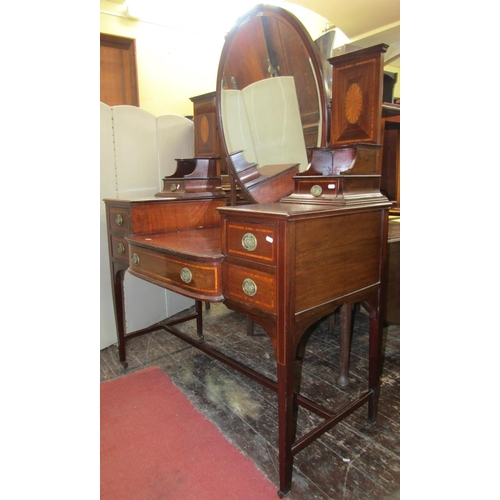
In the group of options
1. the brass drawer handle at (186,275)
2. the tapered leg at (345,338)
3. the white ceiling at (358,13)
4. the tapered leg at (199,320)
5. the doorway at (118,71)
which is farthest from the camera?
the white ceiling at (358,13)

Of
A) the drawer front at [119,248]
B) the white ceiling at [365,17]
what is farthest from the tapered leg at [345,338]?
the white ceiling at [365,17]

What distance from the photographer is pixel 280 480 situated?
1260 millimetres

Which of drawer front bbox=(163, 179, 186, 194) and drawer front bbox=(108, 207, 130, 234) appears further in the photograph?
drawer front bbox=(163, 179, 186, 194)

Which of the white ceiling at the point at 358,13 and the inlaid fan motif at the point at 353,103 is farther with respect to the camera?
the white ceiling at the point at 358,13

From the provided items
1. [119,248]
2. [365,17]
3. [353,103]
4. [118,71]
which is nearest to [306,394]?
[119,248]

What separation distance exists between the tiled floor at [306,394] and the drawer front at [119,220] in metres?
0.80

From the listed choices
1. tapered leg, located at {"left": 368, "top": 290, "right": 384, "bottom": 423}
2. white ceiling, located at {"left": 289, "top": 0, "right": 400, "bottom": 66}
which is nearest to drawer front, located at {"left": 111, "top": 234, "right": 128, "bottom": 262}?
tapered leg, located at {"left": 368, "top": 290, "right": 384, "bottom": 423}

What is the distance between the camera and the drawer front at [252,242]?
45.1 inches

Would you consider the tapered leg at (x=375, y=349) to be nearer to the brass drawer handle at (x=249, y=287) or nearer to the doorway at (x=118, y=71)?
the brass drawer handle at (x=249, y=287)

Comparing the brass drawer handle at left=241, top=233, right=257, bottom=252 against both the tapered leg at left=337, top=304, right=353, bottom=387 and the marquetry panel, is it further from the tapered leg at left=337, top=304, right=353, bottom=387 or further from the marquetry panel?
the tapered leg at left=337, top=304, right=353, bottom=387

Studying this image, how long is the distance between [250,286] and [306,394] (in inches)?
36.4

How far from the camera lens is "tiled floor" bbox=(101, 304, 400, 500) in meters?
1.35

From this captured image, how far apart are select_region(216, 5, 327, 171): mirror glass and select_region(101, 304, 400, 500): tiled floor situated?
3.70ft
